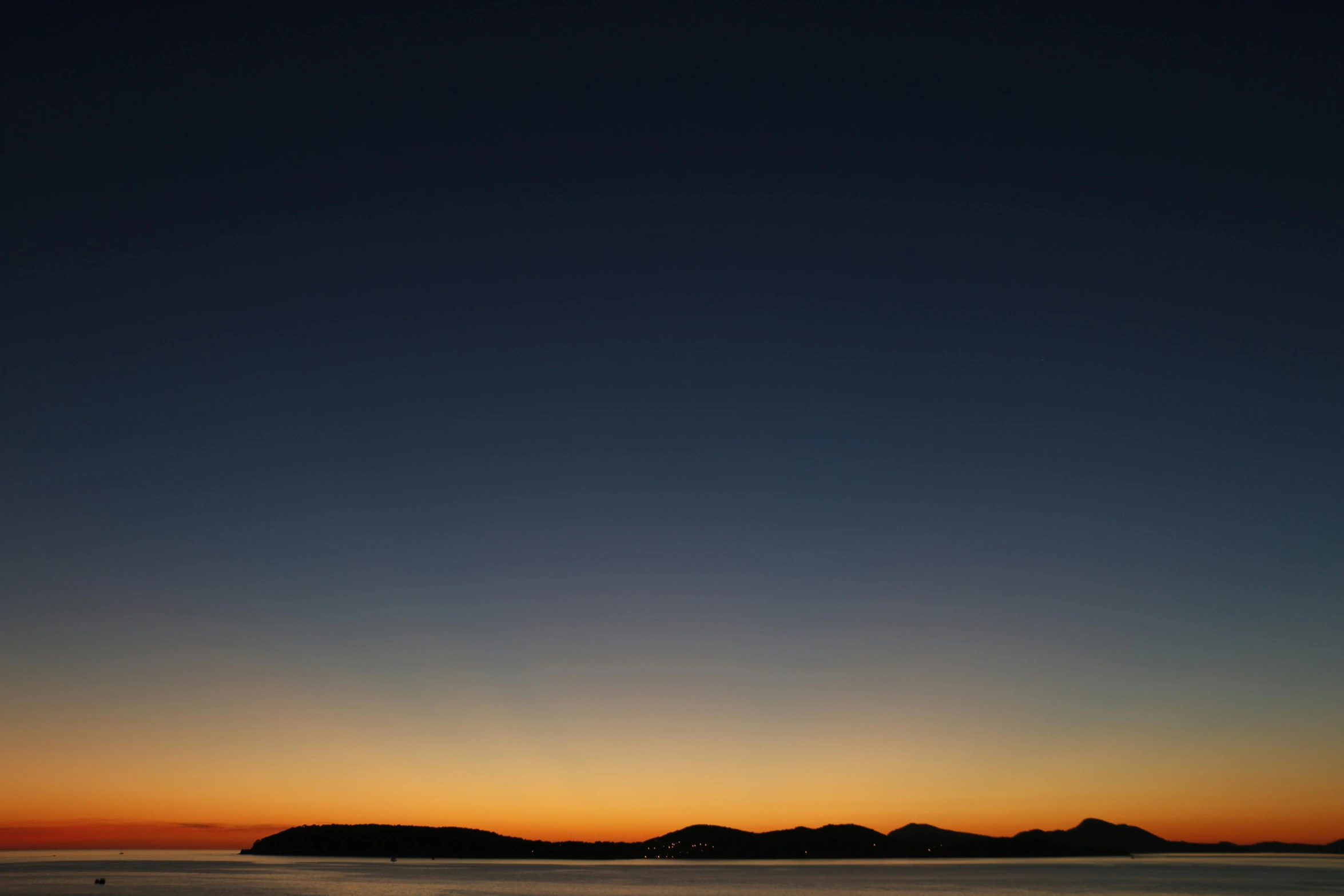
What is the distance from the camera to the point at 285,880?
143500mm

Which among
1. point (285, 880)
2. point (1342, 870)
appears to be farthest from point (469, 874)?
point (1342, 870)

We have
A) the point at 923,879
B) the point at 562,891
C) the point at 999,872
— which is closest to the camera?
the point at 562,891

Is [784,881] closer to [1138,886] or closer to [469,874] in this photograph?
[1138,886]

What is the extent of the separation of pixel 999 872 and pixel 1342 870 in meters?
77.0

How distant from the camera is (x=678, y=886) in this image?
13138 centimetres

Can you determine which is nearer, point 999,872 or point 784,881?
point 784,881

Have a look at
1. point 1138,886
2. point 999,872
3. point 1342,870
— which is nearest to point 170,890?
point 1138,886

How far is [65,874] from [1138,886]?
182 metres

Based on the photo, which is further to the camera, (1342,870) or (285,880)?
(1342,870)

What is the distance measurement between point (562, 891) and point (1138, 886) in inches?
3235

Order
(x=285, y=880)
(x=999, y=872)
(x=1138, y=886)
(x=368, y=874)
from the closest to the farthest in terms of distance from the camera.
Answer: (x=1138, y=886), (x=285, y=880), (x=368, y=874), (x=999, y=872)

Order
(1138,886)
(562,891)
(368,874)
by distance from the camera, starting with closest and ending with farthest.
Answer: (562,891) → (1138,886) → (368,874)

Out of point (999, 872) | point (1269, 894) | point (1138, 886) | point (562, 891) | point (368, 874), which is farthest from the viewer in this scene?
point (999, 872)

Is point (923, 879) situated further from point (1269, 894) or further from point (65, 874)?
point (65, 874)
